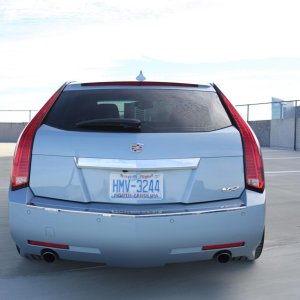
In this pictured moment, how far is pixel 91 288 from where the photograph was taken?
355 cm

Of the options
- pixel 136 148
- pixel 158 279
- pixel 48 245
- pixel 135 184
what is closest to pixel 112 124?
pixel 136 148

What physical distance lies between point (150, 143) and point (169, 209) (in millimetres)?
456

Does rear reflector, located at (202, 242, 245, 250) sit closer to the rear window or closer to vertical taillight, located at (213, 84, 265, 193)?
vertical taillight, located at (213, 84, 265, 193)

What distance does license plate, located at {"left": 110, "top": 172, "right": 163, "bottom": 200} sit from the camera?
121 inches

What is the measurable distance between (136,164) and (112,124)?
0.39 m

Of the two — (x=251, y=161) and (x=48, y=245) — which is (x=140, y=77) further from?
(x=48, y=245)

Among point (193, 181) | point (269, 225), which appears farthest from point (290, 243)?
point (193, 181)

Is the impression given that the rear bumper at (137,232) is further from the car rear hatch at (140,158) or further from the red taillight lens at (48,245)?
the car rear hatch at (140,158)

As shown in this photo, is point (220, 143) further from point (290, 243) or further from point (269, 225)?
point (269, 225)

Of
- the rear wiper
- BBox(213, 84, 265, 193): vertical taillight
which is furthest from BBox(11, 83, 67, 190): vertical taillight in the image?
BBox(213, 84, 265, 193): vertical taillight

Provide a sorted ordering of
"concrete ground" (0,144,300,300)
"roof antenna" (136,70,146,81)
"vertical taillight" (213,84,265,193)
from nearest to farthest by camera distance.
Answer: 1. "vertical taillight" (213,84,265,193)
2. "concrete ground" (0,144,300,300)
3. "roof antenna" (136,70,146,81)

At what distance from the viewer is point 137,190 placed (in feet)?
10.1

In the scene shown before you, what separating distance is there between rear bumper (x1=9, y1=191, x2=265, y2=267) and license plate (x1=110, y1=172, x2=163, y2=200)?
164 millimetres

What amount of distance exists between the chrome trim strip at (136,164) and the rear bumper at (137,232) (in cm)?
31
